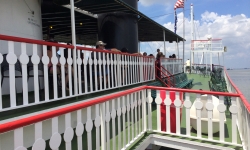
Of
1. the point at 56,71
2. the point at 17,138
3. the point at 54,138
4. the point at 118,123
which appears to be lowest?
the point at 118,123

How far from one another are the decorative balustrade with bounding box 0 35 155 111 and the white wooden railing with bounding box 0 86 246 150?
0.51m

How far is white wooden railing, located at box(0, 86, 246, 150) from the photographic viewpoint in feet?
7.17

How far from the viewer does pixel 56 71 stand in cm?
361

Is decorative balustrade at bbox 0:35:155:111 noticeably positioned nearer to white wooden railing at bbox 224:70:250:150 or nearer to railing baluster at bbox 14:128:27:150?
railing baluster at bbox 14:128:27:150

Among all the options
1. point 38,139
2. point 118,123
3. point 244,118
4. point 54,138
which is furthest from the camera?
point 244,118

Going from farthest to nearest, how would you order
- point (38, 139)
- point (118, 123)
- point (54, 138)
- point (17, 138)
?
point (118, 123) < point (54, 138) < point (38, 139) < point (17, 138)

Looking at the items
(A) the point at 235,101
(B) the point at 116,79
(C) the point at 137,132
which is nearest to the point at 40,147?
(C) the point at 137,132

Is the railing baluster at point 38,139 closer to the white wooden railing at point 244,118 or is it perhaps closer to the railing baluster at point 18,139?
the railing baluster at point 18,139

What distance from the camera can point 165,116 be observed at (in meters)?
4.44

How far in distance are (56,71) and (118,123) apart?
1400mm

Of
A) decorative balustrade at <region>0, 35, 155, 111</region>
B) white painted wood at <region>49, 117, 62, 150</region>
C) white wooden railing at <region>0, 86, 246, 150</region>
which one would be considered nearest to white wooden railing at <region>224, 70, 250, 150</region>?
white wooden railing at <region>0, 86, 246, 150</region>

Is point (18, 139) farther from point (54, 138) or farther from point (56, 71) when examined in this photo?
point (56, 71)

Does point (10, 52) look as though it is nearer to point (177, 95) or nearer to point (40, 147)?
point (40, 147)

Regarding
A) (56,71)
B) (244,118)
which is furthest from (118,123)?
(244,118)
